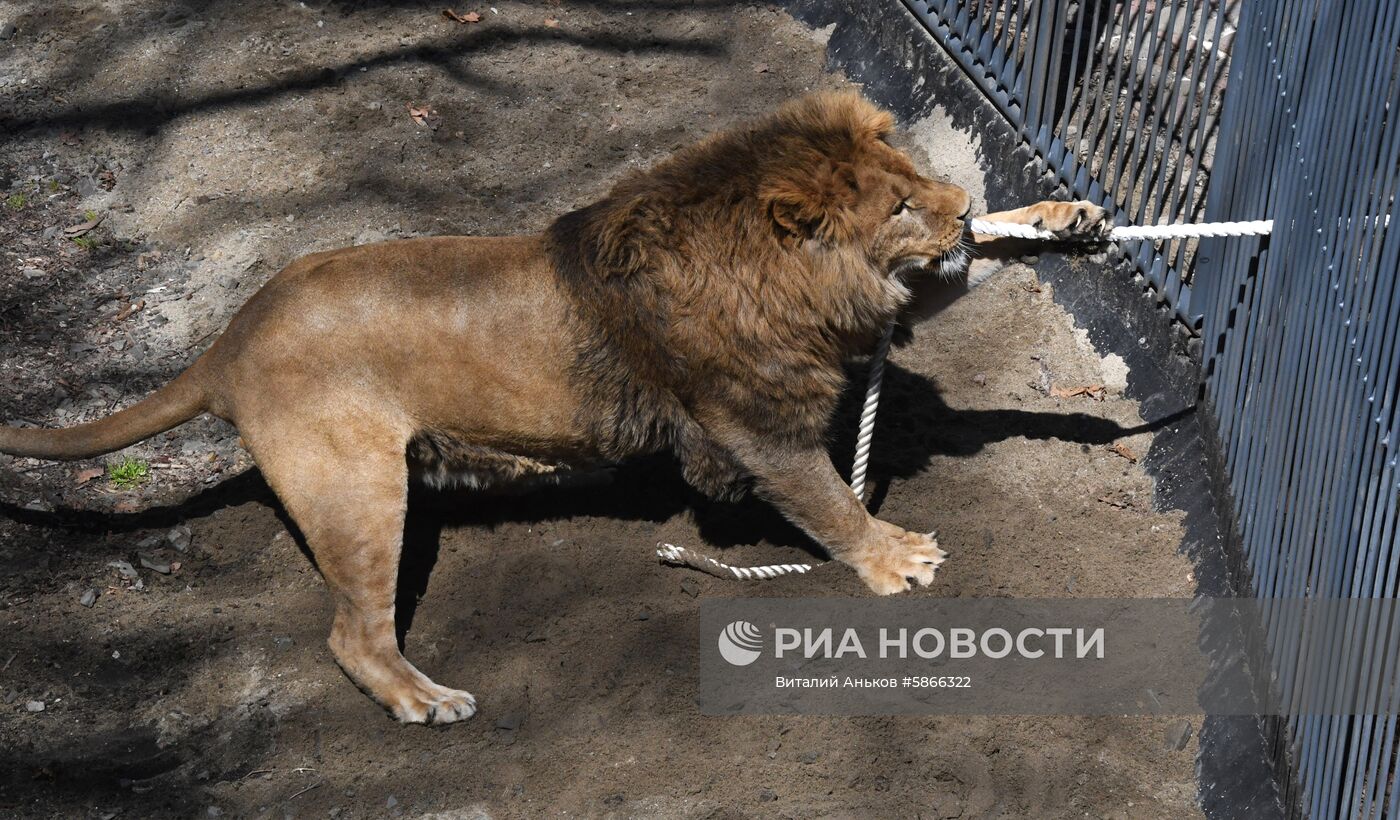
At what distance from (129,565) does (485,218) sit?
2616 millimetres

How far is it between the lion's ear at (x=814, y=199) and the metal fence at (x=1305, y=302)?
1530 millimetres

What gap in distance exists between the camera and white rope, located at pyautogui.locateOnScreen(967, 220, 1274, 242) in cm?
439

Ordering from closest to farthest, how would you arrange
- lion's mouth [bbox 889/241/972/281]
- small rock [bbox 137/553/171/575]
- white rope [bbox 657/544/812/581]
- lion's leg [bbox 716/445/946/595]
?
lion's mouth [bbox 889/241/972/281] → lion's leg [bbox 716/445/946/595] → white rope [bbox 657/544/812/581] → small rock [bbox 137/553/171/575]

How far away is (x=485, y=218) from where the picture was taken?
267 inches

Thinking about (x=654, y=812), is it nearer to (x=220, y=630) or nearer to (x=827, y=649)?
(x=827, y=649)

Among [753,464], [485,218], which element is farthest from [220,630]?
[485,218]

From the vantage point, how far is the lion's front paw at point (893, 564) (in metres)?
4.92

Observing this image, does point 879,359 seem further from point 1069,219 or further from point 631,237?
point 631,237

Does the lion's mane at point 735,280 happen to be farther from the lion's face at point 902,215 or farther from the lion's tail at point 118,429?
the lion's tail at point 118,429

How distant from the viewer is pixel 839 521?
4.88 metres

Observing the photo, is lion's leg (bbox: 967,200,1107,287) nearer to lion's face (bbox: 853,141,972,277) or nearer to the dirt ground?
the dirt ground

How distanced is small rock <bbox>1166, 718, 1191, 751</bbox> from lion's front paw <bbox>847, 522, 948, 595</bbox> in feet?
3.42

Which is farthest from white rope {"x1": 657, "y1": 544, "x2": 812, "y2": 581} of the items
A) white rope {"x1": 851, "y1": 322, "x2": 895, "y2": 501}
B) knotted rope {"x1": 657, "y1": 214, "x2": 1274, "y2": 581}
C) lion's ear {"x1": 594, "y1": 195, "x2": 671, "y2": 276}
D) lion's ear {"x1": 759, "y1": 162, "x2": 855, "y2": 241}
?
lion's ear {"x1": 759, "y1": 162, "x2": 855, "y2": 241}

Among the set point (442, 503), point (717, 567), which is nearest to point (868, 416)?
point (717, 567)
